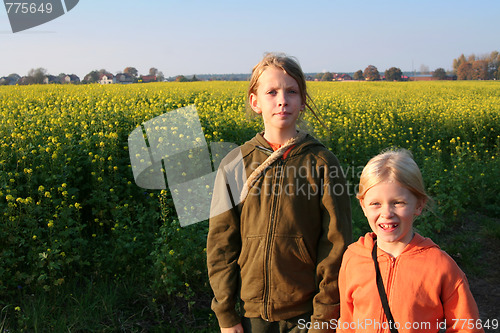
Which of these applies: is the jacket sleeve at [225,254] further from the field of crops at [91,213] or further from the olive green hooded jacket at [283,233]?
the field of crops at [91,213]

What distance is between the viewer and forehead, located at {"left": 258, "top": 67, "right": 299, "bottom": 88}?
1.85 meters

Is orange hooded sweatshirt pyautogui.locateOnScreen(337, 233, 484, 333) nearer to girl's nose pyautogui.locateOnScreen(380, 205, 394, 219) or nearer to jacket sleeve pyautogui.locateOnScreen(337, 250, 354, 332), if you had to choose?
jacket sleeve pyautogui.locateOnScreen(337, 250, 354, 332)

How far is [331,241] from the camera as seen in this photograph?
1.78 m

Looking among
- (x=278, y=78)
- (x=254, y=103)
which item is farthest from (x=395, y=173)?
(x=254, y=103)

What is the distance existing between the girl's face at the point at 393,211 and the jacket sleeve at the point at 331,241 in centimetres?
18

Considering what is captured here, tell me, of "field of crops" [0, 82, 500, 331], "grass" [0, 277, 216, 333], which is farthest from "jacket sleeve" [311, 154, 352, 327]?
"grass" [0, 277, 216, 333]

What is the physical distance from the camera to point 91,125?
4.99 m

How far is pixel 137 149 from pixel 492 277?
3618 millimetres

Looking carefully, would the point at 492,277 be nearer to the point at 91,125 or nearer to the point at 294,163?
the point at 294,163

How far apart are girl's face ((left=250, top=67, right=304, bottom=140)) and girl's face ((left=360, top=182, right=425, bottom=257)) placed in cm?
44

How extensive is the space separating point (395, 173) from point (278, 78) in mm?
587

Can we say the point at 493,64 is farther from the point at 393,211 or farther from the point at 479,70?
the point at 393,211

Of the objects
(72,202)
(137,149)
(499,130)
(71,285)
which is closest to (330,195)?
(71,285)

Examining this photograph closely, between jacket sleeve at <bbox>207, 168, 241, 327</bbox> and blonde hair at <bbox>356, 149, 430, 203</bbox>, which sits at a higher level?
blonde hair at <bbox>356, 149, 430, 203</bbox>
